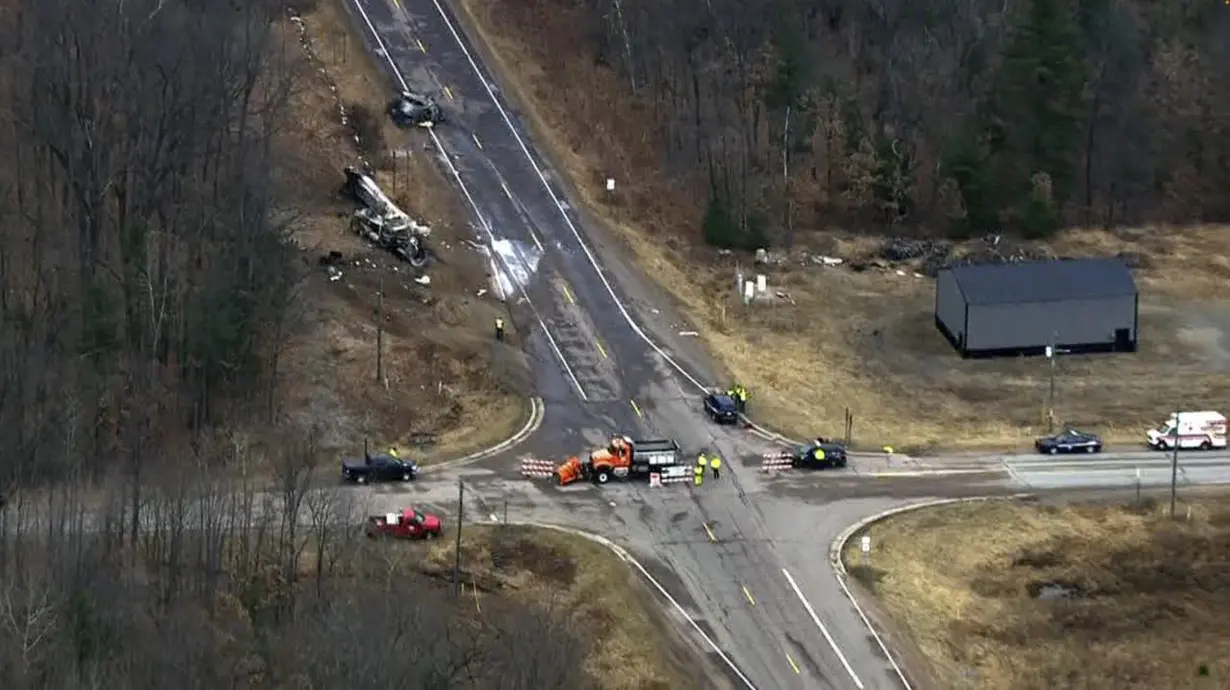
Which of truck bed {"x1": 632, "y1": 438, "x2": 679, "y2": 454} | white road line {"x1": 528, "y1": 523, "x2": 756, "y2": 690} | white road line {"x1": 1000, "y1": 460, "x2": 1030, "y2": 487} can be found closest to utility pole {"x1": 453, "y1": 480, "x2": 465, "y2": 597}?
white road line {"x1": 528, "y1": 523, "x2": 756, "y2": 690}

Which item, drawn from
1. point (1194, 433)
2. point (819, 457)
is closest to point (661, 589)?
point (819, 457)

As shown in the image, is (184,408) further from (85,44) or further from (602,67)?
(602,67)

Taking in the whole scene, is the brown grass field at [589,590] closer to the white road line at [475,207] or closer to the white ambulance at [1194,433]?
the white road line at [475,207]

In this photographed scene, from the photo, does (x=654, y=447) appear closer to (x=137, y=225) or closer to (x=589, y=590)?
(x=589, y=590)

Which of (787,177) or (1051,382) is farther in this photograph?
(787,177)

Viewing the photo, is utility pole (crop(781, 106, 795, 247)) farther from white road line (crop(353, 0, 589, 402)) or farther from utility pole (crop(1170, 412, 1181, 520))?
utility pole (crop(1170, 412, 1181, 520))

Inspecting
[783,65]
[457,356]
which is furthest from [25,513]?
[783,65]

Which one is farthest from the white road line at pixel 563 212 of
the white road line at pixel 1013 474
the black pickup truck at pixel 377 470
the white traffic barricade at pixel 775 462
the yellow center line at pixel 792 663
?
the yellow center line at pixel 792 663
